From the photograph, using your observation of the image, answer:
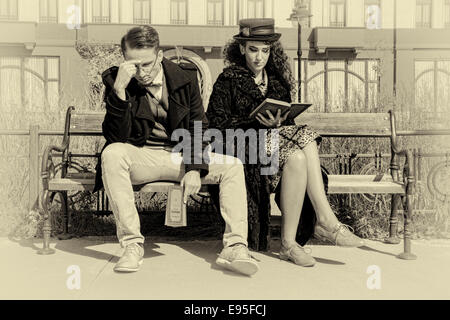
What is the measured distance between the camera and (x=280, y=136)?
3949 millimetres

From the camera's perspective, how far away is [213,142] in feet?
13.4

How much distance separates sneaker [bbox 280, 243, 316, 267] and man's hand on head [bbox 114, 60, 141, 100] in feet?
4.89

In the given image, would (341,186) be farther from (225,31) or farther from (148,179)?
(225,31)

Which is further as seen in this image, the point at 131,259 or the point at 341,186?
the point at 341,186

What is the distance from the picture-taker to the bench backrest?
4.92 metres

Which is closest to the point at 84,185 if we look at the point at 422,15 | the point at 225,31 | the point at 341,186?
the point at 341,186

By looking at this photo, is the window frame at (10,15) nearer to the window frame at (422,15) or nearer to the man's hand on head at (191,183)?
the window frame at (422,15)

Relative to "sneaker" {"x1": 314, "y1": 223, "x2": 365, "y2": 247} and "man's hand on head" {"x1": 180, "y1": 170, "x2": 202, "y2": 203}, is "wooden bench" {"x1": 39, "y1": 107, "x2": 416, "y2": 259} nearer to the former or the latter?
"man's hand on head" {"x1": 180, "y1": 170, "x2": 202, "y2": 203}

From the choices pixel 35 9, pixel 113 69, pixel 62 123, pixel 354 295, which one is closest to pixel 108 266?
pixel 113 69

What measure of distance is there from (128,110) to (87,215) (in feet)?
6.28

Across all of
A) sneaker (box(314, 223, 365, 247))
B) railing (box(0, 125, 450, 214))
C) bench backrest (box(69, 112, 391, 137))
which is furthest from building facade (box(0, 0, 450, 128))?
sneaker (box(314, 223, 365, 247))

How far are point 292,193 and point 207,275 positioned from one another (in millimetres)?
771

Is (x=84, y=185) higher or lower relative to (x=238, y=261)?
higher

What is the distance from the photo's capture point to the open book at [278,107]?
3709 millimetres
